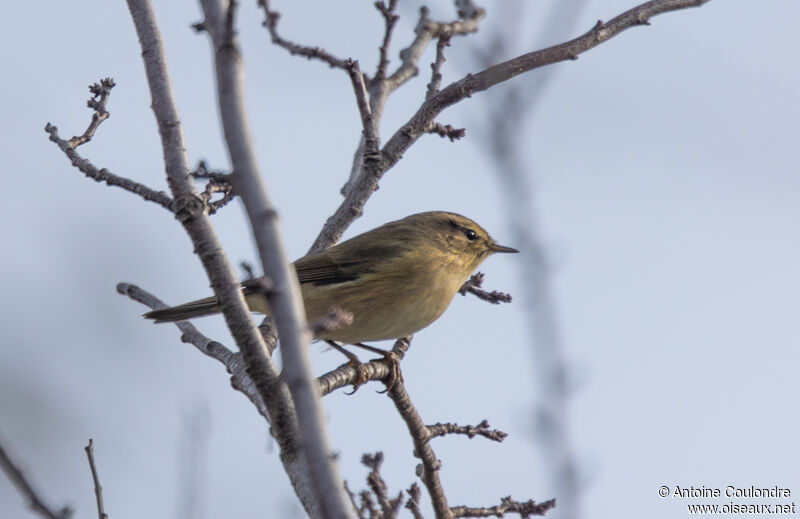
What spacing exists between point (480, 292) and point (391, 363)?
1049mm

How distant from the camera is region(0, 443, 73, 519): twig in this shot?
6.25ft

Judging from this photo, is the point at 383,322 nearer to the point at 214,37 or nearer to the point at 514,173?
the point at 514,173

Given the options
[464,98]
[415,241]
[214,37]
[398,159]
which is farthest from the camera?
[415,241]

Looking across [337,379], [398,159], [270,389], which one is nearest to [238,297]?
[270,389]

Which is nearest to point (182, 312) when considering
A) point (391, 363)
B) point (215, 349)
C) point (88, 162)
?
point (215, 349)

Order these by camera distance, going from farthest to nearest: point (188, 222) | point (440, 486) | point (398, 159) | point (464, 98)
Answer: point (398, 159) → point (464, 98) → point (440, 486) → point (188, 222)

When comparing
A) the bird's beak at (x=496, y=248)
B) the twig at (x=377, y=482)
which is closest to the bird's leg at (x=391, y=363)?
the twig at (x=377, y=482)

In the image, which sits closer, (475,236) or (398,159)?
(398,159)

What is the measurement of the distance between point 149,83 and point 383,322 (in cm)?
329

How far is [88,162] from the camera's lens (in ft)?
12.1

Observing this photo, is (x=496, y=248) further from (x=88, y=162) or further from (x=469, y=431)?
(x=88, y=162)

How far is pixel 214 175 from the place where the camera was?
7.91 feet

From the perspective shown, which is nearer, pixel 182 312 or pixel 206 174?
pixel 206 174

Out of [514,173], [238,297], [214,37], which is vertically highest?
[214,37]
